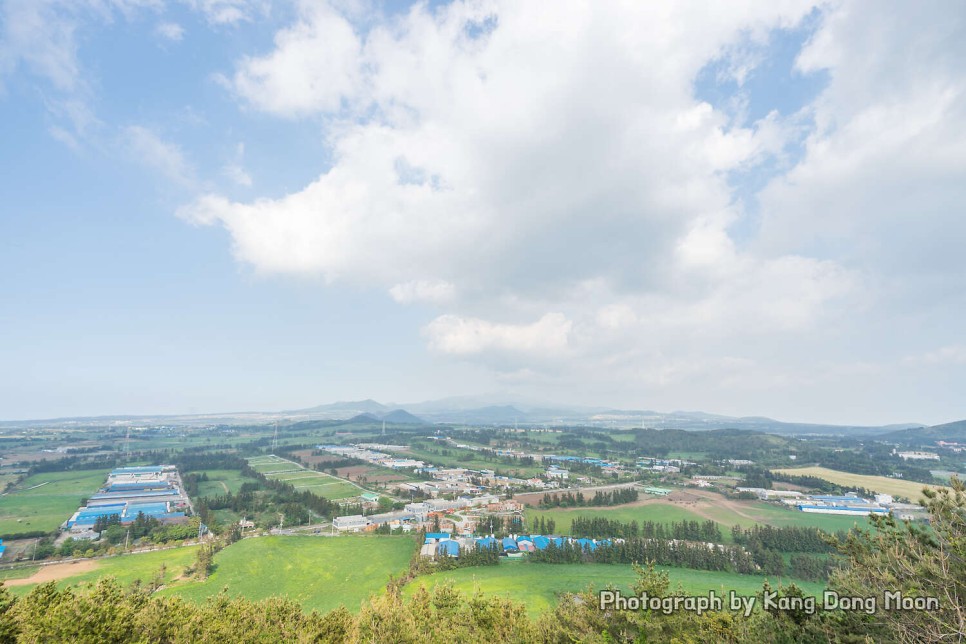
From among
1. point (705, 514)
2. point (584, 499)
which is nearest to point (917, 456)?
point (705, 514)

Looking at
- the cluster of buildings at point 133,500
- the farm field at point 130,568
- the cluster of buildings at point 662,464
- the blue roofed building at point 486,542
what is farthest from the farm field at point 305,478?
the cluster of buildings at point 662,464

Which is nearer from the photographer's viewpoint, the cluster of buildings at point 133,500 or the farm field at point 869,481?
the cluster of buildings at point 133,500

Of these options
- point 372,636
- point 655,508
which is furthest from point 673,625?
point 655,508

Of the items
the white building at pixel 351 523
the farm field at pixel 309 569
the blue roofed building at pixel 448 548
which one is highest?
the blue roofed building at pixel 448 548

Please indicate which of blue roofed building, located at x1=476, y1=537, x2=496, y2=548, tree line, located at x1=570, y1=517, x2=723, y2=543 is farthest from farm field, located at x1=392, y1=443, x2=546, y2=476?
blue roofed building, located at x1=476, y1=537, x2=496, y2=548

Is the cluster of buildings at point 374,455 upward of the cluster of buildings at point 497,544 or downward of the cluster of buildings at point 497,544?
downward

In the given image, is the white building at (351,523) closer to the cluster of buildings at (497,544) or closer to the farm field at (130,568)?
the cluster of buildings at (497,544)
